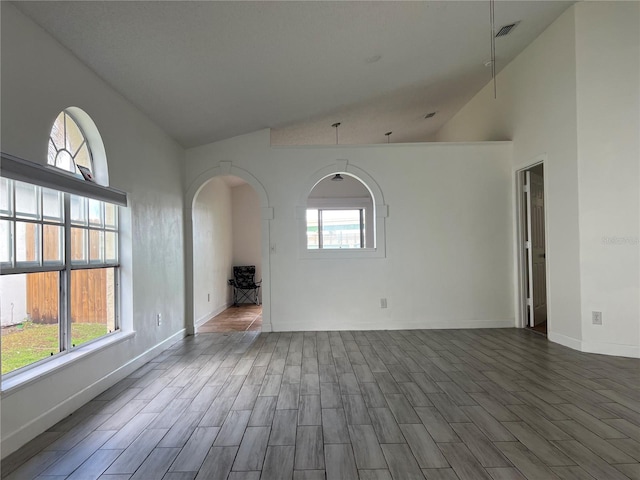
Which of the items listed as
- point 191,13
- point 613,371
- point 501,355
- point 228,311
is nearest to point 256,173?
point 191,13

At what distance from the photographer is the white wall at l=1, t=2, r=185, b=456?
2.18 metres

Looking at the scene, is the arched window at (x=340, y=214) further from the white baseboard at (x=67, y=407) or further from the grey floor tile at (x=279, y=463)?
the grey floor tile at (x=279, y=463)

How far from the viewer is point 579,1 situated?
3.88 m

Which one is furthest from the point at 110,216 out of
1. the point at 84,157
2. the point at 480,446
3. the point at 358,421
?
the point at 480,446

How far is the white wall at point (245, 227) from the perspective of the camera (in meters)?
8.91

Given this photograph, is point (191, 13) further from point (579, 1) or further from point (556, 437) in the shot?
point (579, 1)

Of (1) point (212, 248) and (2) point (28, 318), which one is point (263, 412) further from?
(1) point (212, 248)

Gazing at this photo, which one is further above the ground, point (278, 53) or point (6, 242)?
point (278, 53)

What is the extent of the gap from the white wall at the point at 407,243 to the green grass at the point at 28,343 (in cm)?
288

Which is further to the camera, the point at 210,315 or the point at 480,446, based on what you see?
the point at 210,315

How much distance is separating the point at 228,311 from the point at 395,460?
602cm

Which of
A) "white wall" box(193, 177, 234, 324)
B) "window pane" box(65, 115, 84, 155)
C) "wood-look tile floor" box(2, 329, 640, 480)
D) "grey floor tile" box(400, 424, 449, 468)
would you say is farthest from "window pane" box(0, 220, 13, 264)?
"white wall" box(193, 177, 234, 324)

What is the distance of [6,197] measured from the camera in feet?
7.33

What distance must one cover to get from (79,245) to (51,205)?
462 millimetres
